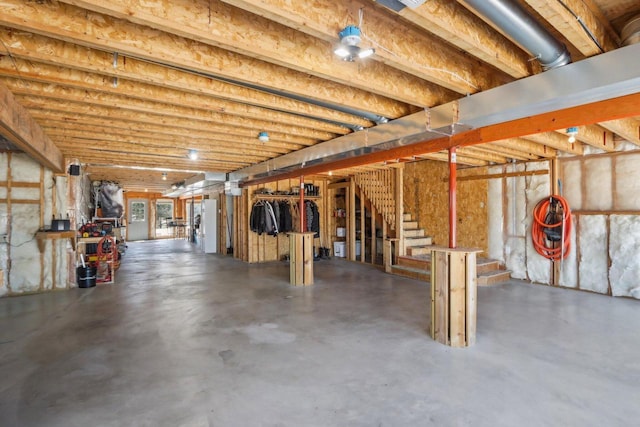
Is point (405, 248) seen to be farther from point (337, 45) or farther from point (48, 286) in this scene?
point (48, 286)

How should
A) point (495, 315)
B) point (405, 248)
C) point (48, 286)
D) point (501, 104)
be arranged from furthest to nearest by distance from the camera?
1. point (405, 248)
2. point (48, 286)
3. point (495, 315)
4. point (501, 104)

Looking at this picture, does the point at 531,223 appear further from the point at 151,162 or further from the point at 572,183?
the point at 151,162

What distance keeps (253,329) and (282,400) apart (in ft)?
5.03

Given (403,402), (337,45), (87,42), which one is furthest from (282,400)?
(87,42)

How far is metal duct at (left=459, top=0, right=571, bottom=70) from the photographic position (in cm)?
168

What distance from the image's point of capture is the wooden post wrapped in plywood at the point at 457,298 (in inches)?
133

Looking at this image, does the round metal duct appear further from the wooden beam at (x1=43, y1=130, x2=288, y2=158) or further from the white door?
the white door

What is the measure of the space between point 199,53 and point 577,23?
236 cm

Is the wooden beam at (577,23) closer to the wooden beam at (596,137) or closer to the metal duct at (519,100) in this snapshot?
the metal duct at (519,100)

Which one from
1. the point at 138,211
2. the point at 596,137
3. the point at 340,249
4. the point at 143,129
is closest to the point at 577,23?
the point at 596,137

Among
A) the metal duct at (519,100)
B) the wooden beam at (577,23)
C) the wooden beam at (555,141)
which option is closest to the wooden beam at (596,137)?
the wooden beam at (555,141)

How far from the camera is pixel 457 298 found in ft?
11.2

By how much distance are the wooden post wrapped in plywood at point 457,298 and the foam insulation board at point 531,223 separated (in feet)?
12.5

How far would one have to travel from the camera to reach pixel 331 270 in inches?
302
